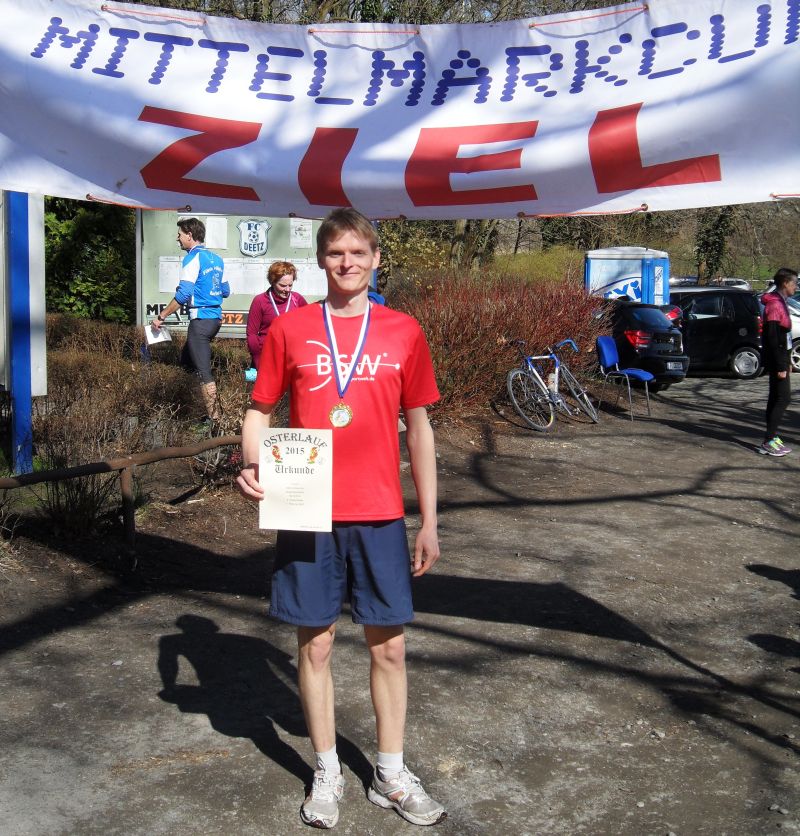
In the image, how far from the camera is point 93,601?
572cm

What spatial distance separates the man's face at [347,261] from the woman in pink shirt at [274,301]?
19.0ft

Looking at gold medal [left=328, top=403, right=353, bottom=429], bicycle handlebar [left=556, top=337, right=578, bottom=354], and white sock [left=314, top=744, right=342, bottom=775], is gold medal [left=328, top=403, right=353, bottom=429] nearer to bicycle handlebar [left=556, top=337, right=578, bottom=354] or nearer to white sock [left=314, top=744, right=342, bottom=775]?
white sock [left=314, top=744, right=342, bottom=775]

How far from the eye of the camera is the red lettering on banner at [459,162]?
3.66 m

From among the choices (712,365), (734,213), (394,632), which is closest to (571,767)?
(394,632)

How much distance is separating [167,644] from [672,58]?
136 inches

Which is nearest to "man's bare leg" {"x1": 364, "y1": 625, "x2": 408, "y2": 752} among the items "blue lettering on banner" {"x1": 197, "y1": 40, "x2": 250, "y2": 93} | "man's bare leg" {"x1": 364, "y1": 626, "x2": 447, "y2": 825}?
"man's bare leg" {"x1": 364, "y1": 626, "x2": 447, "y2": 825}

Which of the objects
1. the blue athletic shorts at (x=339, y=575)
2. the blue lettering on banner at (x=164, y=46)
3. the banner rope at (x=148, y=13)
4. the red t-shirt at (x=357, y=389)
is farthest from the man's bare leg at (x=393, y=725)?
the banner rope at (x=148, y=13)

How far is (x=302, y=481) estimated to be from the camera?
3.31 m

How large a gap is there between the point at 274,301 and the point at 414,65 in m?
5.56

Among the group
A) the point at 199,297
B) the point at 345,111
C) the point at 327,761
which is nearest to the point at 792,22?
the point at 345,111

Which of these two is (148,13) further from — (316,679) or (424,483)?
(316,679)

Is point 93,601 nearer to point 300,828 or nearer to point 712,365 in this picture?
point 300,828

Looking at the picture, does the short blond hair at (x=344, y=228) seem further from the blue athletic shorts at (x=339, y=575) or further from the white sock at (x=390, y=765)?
the white sock at (x=390, y=765)

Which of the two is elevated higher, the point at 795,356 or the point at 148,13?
the point at 148,13
